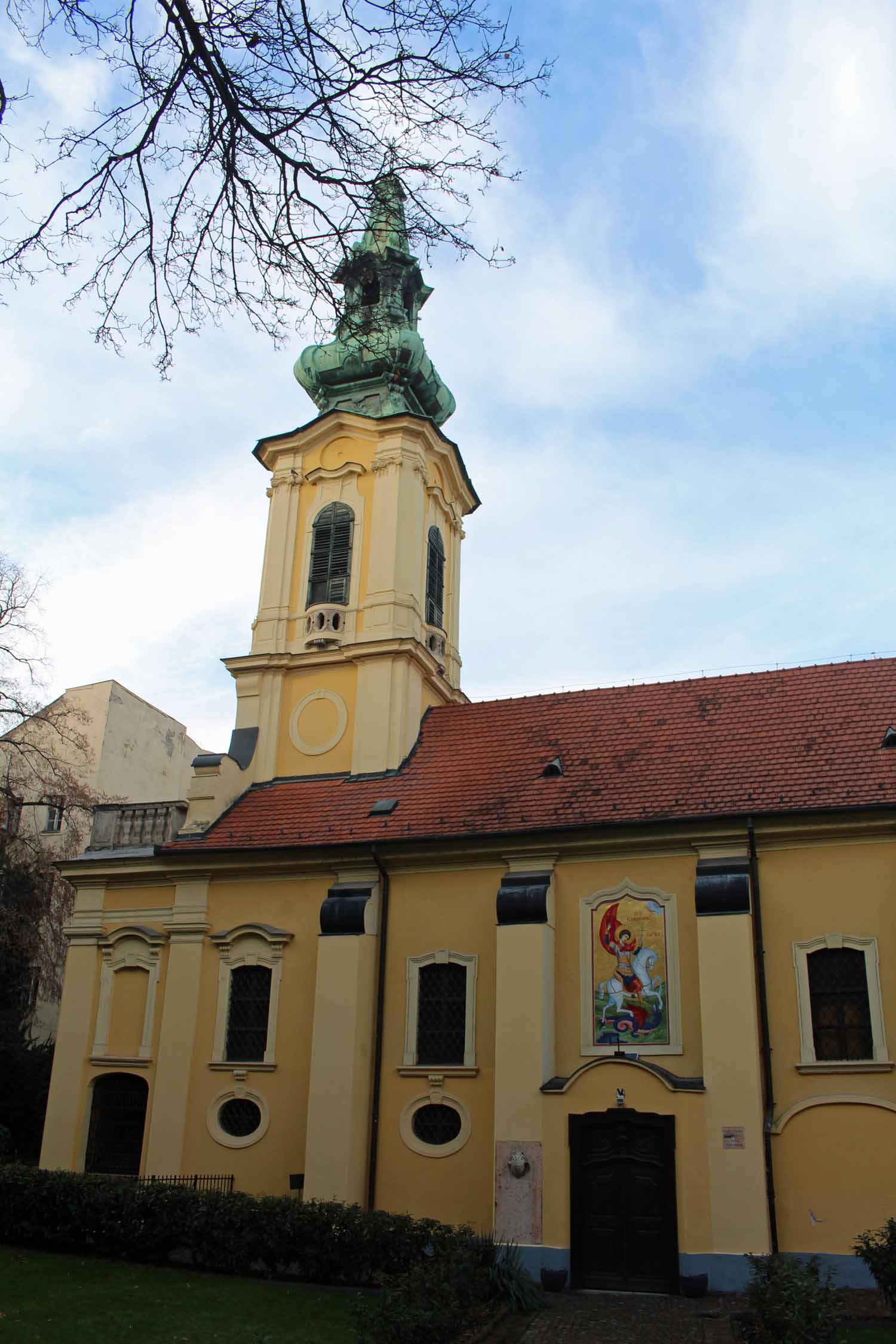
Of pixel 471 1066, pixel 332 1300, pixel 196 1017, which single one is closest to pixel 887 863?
pixel 471 1066

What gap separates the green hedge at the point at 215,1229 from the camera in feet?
48.8

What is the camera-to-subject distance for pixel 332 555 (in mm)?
25656

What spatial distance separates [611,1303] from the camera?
48.9ft

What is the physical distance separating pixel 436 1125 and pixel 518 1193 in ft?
6.99

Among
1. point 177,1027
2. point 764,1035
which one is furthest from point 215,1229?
point 764,1035

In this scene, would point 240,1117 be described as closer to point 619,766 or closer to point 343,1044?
point 343,1044

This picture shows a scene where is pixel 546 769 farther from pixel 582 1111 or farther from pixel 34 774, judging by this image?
pixel 34 774

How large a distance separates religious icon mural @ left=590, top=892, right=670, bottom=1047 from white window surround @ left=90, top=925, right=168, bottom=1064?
823 centimetres

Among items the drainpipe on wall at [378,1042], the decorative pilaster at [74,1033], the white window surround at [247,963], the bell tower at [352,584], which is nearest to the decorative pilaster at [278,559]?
the bell tower at [352,584]

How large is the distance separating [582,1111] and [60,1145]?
969cm

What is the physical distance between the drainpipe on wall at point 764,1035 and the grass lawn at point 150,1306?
5.73 metres

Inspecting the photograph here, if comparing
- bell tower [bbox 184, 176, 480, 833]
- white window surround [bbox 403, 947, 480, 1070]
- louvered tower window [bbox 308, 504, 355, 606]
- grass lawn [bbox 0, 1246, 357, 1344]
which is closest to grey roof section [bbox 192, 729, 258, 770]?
bell tower [bbox 184, 176, 480, 833]

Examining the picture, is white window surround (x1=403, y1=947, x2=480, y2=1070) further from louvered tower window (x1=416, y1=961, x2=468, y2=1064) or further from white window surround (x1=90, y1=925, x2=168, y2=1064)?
white window surround (x1=90, y1=925, x2=168, y2=1064)

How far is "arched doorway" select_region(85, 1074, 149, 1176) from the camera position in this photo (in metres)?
20.0
